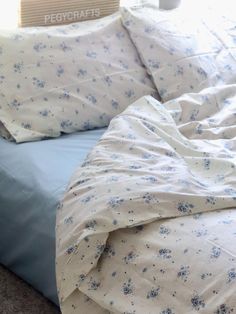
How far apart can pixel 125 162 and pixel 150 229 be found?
9.7 inches

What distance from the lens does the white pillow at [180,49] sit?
83.0 inches

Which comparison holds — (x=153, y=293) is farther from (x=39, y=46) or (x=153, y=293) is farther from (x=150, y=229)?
(x=39, y=46)

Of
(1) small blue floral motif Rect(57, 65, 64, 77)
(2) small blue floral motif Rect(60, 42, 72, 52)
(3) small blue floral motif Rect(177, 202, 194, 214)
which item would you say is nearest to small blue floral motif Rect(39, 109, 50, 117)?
(1) small blue floral motif Rect(57, 65, 64, 77)

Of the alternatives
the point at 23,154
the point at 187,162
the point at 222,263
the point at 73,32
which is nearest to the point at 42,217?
the point at 23,154

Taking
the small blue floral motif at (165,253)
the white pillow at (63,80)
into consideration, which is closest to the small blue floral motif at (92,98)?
the white pillow at (63,80)

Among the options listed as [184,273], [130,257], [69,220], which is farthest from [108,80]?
[184,273]

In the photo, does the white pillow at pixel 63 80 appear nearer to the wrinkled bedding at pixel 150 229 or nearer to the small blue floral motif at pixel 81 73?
the small blue floral motif at pixel 81 73

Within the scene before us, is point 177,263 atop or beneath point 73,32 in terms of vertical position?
beneath

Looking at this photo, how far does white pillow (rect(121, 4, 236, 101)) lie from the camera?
2109 millimetres

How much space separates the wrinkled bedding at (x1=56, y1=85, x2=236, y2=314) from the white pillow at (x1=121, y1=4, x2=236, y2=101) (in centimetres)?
49

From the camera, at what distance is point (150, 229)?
1.38 m

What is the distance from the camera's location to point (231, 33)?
2334mm

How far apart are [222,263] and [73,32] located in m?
1.17

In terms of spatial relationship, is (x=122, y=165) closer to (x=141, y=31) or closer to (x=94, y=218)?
(x=94, y=218)
